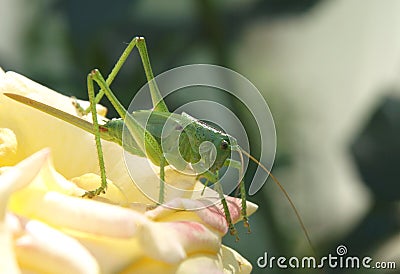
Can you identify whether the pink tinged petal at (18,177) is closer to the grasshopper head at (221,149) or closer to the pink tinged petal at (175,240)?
the pink tinged petal at (175,240)

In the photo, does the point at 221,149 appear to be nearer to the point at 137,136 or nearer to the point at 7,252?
the point at 137,136

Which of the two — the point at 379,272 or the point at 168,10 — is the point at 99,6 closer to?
the point at 168,10

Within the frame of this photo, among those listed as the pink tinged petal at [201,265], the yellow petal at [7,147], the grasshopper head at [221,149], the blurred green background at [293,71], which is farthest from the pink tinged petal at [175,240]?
the blurred green background at [293,71]

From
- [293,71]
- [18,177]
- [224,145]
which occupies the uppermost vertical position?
[18,177]

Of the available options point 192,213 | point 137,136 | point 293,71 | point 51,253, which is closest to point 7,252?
point 51,253

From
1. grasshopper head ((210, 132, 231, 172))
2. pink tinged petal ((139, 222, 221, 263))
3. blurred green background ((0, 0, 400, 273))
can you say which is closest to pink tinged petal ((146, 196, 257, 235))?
pink tinged petal ((139, 222, 221, 263))

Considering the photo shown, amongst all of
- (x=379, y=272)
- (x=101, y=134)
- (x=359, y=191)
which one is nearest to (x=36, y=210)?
(x=101, y=134)

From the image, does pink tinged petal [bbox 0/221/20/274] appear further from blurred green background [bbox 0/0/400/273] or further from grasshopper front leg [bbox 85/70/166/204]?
blurred green background [bbox 0/0/400/273]
